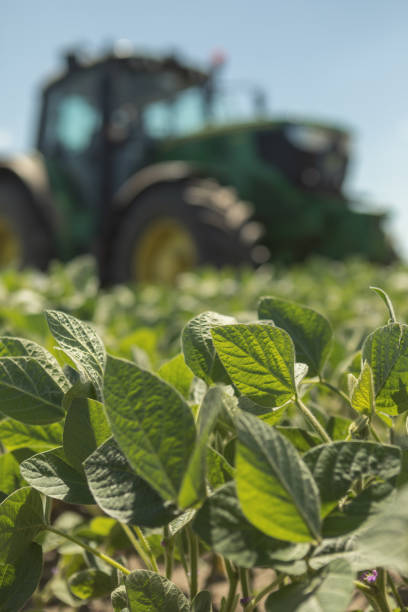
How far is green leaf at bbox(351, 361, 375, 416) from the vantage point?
403 millimetres

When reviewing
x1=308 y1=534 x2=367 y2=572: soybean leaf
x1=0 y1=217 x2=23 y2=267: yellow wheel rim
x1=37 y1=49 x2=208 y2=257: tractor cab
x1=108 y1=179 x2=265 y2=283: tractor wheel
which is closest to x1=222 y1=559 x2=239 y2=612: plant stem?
x1=308 y1=534 x2=367 y2=572: soybean leaf

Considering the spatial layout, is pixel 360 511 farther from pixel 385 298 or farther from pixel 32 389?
pixel 32 389

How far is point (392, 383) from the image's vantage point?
0.43 m

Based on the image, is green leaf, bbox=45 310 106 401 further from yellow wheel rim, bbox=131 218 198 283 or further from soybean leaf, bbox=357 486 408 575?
yellow wheel rim, bbox=131 218 198 283

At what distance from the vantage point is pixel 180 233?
563 centimetres

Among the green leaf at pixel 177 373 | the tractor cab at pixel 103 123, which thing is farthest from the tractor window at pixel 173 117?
the green leaf at pixel 177 373

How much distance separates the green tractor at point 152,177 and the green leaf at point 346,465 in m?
5.17

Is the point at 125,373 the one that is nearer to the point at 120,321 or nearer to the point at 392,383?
the point at 392,383

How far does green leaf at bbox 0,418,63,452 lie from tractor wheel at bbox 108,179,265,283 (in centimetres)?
427

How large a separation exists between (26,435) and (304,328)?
0.90ft

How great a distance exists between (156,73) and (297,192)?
205 cm

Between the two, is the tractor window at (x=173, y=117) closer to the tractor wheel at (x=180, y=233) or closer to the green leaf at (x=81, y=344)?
the tractor wheel at (x=180, y=233)

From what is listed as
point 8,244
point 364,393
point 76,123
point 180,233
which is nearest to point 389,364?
point 364,393

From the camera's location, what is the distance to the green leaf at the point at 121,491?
0.36 meters
